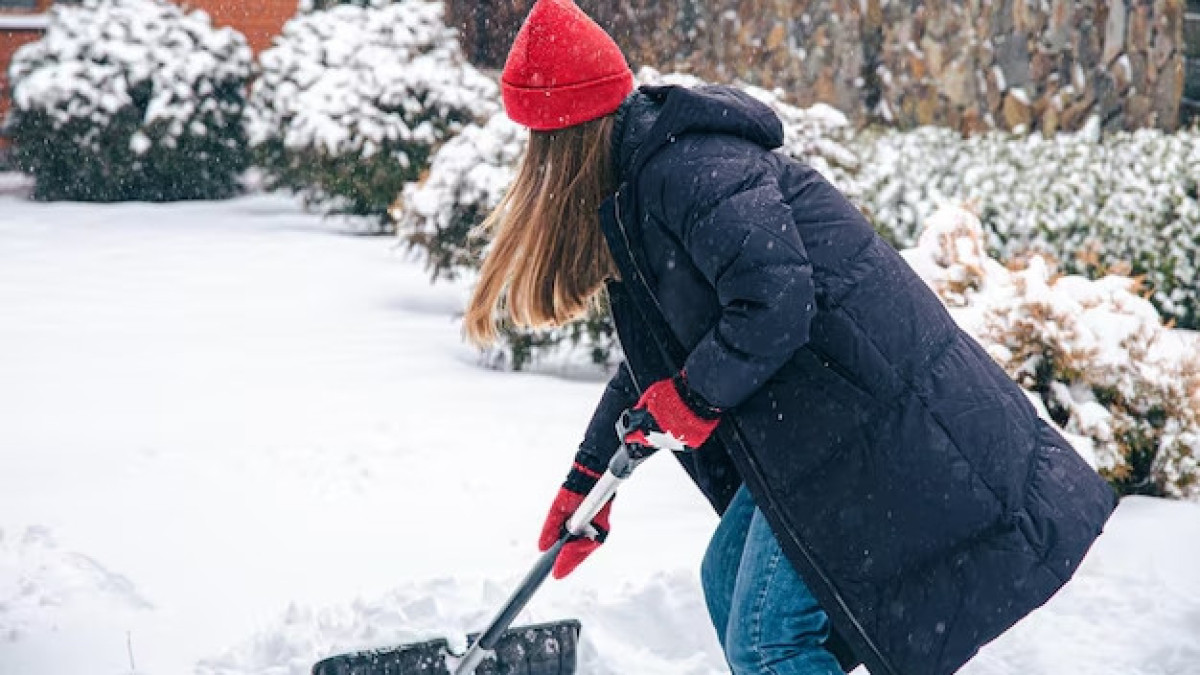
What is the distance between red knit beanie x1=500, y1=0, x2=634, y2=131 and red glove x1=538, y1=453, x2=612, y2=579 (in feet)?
2.38

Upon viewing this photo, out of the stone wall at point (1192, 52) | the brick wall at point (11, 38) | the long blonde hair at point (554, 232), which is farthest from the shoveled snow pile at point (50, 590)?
the brick wall at point (11, 38)

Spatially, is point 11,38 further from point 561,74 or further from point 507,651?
point 561,74

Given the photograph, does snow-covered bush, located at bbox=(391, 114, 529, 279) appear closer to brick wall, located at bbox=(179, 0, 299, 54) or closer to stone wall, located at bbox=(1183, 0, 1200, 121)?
stone wall, located at bbox=(1183, 0, 1200, 121)

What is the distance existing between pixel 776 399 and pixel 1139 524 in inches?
90.9

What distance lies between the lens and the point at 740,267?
1920 millimetres

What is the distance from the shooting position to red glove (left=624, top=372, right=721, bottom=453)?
2.02m

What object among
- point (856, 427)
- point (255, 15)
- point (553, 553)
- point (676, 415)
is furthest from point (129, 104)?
point (856, 427)

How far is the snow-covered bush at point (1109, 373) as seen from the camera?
13.3 feet

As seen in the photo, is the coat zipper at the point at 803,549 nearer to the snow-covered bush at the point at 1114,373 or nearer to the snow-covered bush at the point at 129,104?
the snow-covered bush at the point at 1114,373

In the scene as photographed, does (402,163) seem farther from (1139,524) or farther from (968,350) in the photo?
(968,350)

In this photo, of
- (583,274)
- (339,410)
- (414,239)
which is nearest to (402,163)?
(414,239)

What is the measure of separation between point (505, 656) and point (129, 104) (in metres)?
8.58

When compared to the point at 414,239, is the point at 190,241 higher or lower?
lower

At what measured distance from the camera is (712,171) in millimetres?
1985
